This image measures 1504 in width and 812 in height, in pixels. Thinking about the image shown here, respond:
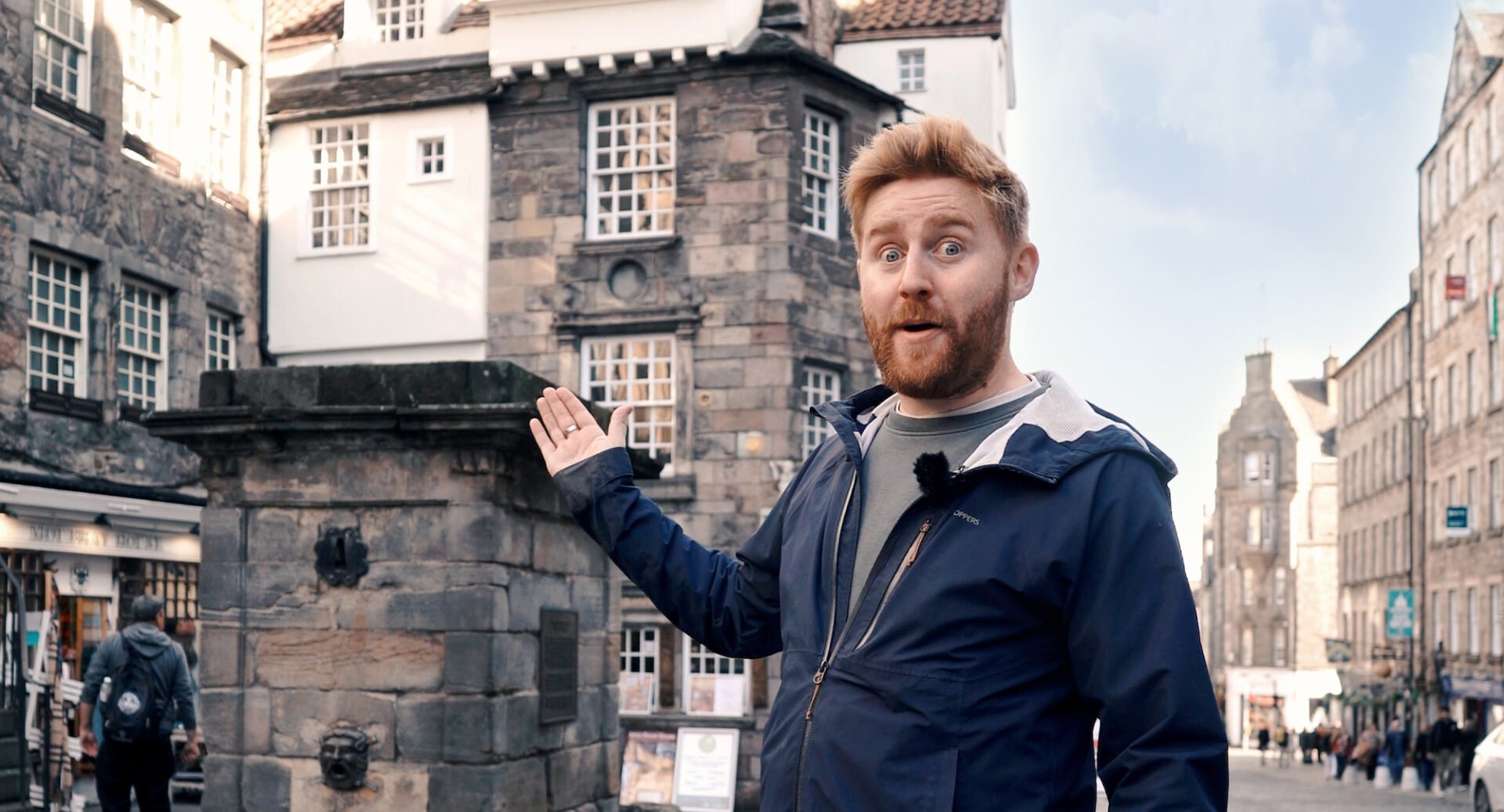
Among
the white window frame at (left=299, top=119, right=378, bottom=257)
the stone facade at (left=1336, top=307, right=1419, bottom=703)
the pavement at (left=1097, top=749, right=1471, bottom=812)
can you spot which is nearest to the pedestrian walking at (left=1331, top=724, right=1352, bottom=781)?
the pavement at (left=1097, top=749, right=1471, bottom=812)

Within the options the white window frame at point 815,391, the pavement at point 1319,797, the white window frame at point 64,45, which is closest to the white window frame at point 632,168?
the white window frame at point 815,391

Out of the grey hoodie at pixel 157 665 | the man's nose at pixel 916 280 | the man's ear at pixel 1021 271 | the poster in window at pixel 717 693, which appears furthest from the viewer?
the poster in window at pixel 717 693

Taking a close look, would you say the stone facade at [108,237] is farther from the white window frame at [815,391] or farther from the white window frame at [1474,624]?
the white window frame at [1474,624]

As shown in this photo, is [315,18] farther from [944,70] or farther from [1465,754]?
[1465,754]

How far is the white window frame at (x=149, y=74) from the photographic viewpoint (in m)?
20.6

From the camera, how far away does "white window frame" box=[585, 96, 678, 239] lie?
23375 millimetres

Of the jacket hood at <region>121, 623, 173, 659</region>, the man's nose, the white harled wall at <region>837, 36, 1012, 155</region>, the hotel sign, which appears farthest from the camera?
the white harled wall at <region>837, 36, 1012, 155</region>

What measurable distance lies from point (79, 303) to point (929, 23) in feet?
42.5

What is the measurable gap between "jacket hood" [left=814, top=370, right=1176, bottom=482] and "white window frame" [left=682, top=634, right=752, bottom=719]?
1955 cm

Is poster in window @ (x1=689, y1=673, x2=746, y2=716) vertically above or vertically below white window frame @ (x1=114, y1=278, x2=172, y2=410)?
below

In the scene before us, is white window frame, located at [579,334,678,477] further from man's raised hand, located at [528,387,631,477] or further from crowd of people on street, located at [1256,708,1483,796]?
man's raised hand, located at [528,387,631,477]

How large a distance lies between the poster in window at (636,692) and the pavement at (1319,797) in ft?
24.3

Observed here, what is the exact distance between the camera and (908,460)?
2754 millimetres

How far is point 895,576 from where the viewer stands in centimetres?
259
